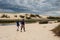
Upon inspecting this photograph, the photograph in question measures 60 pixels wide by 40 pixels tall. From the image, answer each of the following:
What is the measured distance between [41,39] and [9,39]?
3.27 m

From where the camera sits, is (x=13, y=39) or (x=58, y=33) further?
(x=58, y=33)

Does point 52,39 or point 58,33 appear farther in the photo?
point 58,33

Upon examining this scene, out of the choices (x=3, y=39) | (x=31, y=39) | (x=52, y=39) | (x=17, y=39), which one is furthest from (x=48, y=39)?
(x=3, y=39)

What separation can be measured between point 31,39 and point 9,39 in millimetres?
2282

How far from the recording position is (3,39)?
63.5 ft

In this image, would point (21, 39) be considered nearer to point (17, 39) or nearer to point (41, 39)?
point (17, 39)

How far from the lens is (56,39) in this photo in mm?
18781

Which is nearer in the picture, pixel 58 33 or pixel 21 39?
pixel 21 39

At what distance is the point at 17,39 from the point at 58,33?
455cm

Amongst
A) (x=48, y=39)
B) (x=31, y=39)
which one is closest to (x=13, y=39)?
(x=31, y=39)

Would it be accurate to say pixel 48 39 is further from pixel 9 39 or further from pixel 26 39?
pixel 9 39

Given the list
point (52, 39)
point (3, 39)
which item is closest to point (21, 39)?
point (3, 39)

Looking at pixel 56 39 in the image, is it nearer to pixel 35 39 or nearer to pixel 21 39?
pixel 35 39

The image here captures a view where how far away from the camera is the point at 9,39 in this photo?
1941 cm
